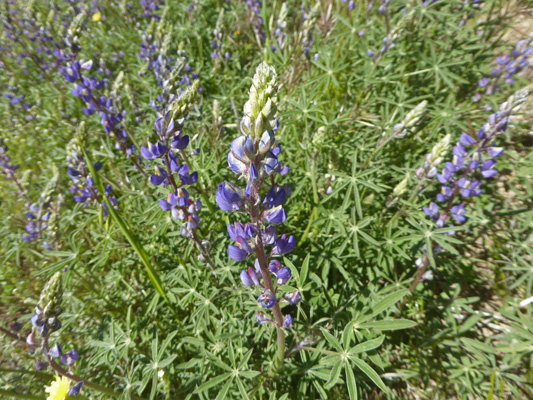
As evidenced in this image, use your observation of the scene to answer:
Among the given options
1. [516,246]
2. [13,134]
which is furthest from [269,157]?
[13,134]

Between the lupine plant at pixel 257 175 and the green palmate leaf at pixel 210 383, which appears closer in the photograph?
the lupine plant at pixel 257 175

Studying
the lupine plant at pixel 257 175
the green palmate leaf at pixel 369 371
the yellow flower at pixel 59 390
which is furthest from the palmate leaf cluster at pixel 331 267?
the lupine plant at pixel 257 175

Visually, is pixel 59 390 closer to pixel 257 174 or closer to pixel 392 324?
pixel 257 174

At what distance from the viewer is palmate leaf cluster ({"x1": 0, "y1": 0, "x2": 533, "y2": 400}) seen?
7.25 feet

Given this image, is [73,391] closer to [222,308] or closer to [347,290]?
[222,308]

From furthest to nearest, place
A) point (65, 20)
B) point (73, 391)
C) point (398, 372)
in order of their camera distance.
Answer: point (65, 20) → point (398, 372) → point (73, 391)

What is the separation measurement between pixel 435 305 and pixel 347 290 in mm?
726

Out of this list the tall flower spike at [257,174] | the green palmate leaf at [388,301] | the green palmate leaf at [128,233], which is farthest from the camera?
the green palmate leaf at [128,233]

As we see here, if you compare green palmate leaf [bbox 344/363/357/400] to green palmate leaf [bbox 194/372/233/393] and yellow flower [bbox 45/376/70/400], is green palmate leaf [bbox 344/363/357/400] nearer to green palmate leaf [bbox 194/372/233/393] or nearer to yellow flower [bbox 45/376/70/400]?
green palmate leaf [bbox 194/372/233/393]

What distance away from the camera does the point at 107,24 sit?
6500 mm

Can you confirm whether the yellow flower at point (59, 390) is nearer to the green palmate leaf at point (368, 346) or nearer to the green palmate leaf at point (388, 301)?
the green palmate leaf at point (368, 346)

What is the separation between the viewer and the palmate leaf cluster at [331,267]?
2.21m

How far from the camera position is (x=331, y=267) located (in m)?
2.77

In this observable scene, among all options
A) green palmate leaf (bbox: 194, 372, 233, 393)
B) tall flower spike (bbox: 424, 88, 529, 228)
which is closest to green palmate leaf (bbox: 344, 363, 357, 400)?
green palmate leaf (bbox: 194, 372, 233, 393)
